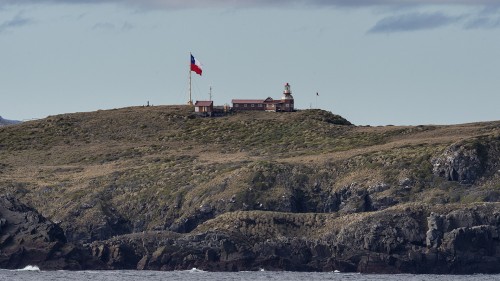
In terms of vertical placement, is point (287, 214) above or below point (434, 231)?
above

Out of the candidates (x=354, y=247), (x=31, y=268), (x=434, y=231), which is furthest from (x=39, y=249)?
(x=434, y=231)

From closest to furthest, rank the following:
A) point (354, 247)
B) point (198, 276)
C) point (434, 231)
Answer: point (198, 276), point (434, 231), point (354, 247)

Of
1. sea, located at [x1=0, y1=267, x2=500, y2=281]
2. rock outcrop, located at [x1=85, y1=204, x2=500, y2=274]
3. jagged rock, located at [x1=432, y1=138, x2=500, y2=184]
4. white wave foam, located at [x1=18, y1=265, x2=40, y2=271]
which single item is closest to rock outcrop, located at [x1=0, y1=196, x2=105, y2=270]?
white wave foam, located at [x1=18, y1=265, x2=40, y2=271]

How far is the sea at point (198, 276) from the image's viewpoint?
147 m

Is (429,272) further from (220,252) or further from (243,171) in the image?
(243,171)

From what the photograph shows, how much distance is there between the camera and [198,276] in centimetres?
15088

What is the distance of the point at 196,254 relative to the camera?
529 feet

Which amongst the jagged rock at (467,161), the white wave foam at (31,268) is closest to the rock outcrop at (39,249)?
the white wave foam at (31,268)

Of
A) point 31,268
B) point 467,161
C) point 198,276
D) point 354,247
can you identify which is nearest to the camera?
point 198,276

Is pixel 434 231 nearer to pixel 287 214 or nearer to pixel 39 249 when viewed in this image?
pixel 287 214

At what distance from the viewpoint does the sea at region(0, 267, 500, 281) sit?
5792 inches

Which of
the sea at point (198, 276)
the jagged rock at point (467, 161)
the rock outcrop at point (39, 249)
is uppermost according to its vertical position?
the jagged rock at point (467, 161)

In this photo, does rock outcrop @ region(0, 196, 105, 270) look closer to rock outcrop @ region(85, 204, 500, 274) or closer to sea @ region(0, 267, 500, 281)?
sea @ region(0, 267, 500, 281)

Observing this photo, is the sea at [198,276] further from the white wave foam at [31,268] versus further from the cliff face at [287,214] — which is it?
the cliff face at [287,214]
